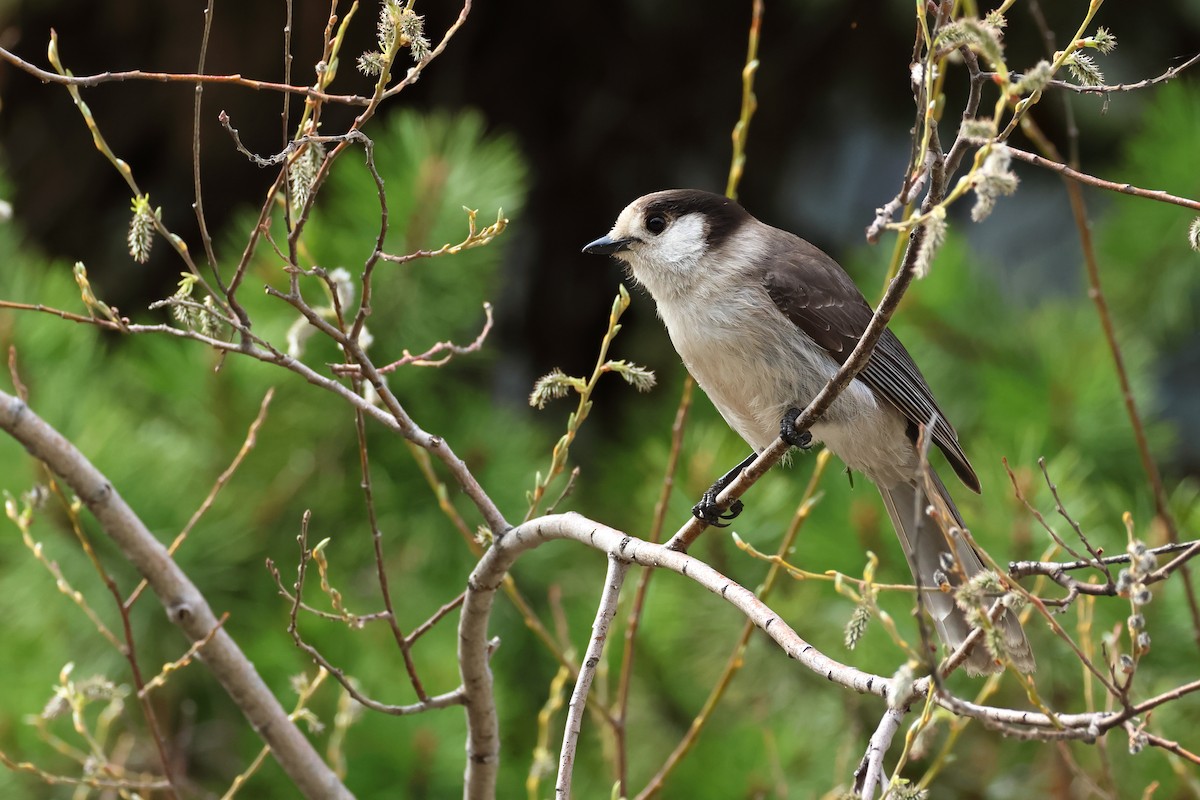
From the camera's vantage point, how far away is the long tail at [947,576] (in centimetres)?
194

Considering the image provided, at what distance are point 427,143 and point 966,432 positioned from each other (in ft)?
5.36

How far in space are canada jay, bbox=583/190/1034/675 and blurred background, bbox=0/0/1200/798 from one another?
0.28 metres

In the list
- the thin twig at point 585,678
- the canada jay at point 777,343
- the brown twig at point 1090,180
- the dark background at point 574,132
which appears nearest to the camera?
the brown twig at point 1090,180

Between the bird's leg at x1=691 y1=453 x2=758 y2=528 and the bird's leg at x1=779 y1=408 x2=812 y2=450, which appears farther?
the bird's leg at x1=691 y1=453 x2=758 y2=528

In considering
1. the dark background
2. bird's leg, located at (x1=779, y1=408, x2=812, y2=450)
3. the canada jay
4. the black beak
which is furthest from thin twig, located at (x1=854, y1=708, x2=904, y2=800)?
the dark background

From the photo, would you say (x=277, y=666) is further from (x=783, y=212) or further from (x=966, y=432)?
(x=783, y=212)

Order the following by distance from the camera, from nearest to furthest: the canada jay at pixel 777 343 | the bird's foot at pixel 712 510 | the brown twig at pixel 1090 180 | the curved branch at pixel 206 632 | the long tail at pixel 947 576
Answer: the brown twig at pixel 1090 180, the curved branch at pixel 206 632, the long tail at pixel 947 576, the bird's foot at pixel 712 510, the canada jay at pixel 777 343

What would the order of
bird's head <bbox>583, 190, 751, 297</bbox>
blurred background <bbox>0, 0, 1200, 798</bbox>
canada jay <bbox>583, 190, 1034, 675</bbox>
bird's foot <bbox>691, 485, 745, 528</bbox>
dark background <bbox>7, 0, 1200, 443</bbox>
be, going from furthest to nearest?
dark background <bbox>7, 0, 1200, 443</bbox>
blurred background <bbox>0, 0, 1200, 798</bbox>
bird's head <bbox>583, 190, 751, 297</bbox>
canada jay <bbox>583, 190, 1034, 675</bbox>
bird's foot <bbox>691, 485, 745, 528</bbox>

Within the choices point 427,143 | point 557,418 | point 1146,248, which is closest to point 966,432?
point 1146,248

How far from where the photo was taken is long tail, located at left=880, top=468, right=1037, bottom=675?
194 centimetres

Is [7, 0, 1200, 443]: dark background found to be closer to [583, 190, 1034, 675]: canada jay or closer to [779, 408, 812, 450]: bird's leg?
[583, 190, 1034, 675]: canada jay

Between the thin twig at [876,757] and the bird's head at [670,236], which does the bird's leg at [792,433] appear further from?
the thin twig at [876,757]

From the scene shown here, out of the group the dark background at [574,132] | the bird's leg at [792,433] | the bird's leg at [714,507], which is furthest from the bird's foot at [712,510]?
the dark background at [574,132]

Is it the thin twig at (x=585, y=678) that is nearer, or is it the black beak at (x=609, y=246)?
the thin twig at (x=585, y=678)
